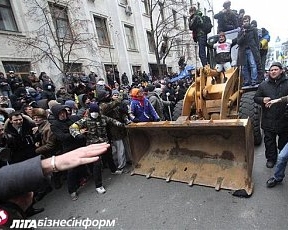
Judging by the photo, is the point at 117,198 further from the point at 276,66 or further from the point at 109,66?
the point at 109,66

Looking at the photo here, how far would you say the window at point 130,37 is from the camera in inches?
774

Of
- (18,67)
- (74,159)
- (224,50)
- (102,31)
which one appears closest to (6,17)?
(18,67)

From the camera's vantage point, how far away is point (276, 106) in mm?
3994

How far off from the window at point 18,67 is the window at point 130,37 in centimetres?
922

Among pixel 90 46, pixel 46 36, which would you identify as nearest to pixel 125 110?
pixel 46 36

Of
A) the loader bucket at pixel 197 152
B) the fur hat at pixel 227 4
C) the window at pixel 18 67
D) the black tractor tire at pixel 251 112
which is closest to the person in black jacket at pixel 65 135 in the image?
the loader bucket at pixel 197 152

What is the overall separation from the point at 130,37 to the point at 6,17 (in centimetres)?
1019

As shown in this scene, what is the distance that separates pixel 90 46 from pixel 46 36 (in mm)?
2894

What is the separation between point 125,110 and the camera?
534cm

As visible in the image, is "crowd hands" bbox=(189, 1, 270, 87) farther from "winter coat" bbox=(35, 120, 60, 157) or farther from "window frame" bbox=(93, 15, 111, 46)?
"window frame" bbox=(93, 15, 111, 46)

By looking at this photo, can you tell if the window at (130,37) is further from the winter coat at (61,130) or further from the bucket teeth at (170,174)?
the bucket teeth at (170,174)

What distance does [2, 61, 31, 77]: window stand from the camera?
37.2 ft

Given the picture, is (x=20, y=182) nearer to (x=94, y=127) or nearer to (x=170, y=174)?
(x=170, y=174)

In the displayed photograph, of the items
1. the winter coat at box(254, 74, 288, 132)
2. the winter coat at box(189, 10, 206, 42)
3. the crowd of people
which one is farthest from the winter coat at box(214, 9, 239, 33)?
the winter coat at box(254, 74, 288, 132)
